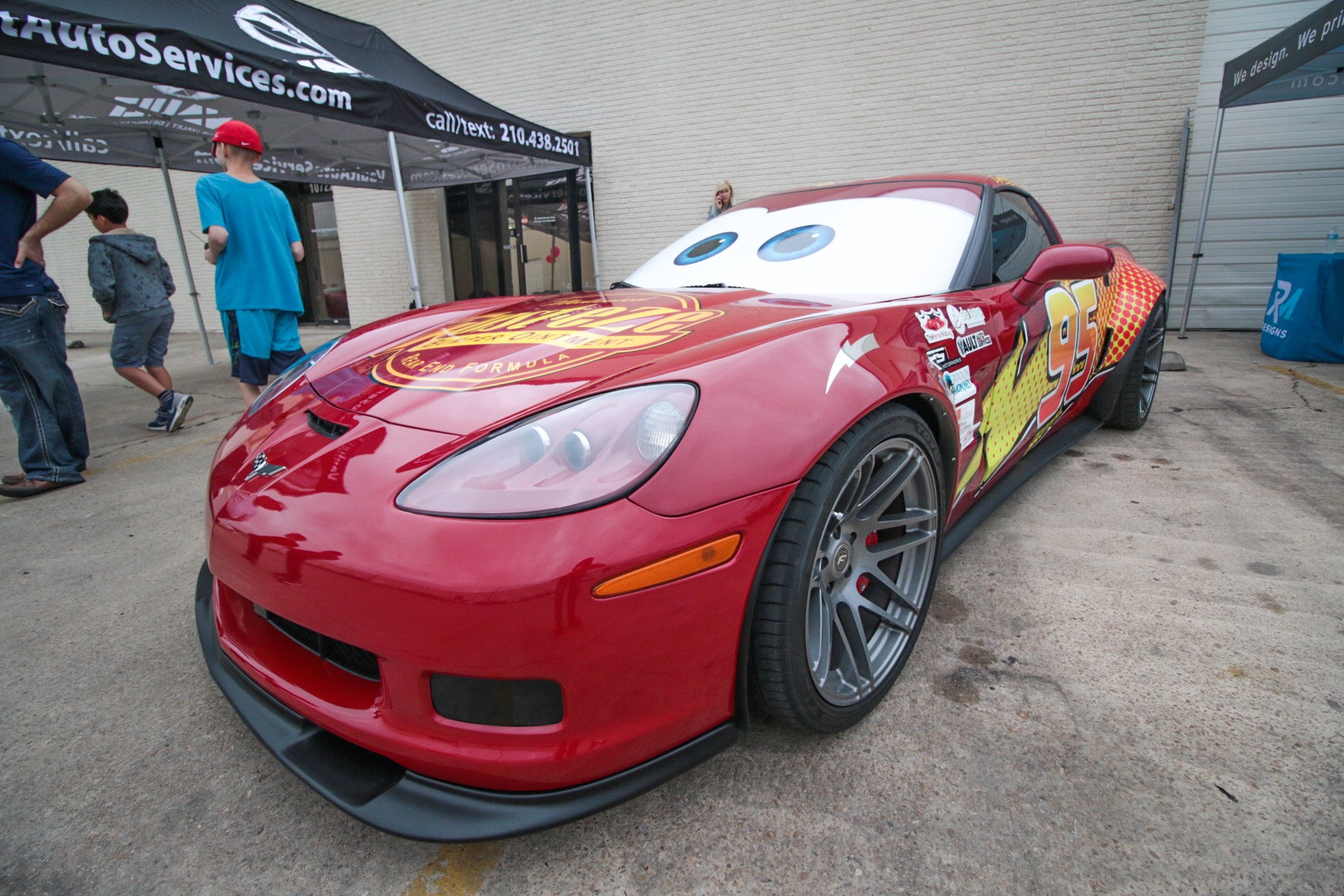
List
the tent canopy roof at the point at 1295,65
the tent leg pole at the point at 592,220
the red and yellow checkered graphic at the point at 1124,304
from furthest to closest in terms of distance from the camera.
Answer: the tent leg pole at the point at 592,220, the tent canopy roof at the point at 1295,65, the red and yellow checkered graphic at the point at 1124,304

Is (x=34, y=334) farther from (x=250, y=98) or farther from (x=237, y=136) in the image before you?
(x=250, y=98)

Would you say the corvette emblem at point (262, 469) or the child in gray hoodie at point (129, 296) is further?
the child in gray hoodie at point (129, 296)

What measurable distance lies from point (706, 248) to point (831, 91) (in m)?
6.37

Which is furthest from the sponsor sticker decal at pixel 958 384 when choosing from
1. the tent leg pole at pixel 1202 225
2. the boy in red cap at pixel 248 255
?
the tent leg pole at pixel 1202 225

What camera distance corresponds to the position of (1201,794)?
1151 millimetres

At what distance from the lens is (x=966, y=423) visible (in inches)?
62.7

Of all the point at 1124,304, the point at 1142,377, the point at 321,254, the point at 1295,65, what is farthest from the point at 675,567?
the point at 321,254

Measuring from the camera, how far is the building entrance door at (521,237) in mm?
9164

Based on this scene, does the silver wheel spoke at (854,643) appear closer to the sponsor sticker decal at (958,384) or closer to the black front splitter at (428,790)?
the black front splitter at (428,790)

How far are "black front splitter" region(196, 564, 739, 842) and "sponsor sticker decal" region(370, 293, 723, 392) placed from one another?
64 cm

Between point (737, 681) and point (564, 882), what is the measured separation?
42 centimetres

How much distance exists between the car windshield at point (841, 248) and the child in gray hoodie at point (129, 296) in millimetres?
3814

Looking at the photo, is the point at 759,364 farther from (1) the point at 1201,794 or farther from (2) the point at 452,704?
(1) the point at 1201,794

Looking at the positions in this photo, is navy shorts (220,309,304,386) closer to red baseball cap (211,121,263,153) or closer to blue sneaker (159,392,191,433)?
red baseball cap (211,121,263,153)
